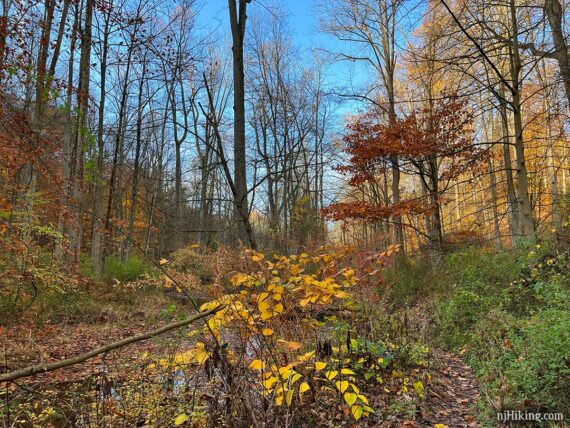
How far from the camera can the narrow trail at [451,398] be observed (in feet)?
11.7

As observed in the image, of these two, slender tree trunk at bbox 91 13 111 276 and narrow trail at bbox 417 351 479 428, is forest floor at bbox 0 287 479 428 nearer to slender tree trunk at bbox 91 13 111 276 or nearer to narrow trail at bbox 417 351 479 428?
narrow trail at bbox 417 351 479 428

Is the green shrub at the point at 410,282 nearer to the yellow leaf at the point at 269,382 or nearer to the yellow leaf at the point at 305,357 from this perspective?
the yellow leaf at the point at 305,357

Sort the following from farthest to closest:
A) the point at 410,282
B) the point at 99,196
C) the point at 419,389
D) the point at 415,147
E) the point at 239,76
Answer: the point at 99,196
the point at 415,147
the point at 410,282
the point at 239,76
the point at 419,389

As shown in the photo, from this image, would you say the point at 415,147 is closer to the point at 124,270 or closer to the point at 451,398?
the point at 451,398

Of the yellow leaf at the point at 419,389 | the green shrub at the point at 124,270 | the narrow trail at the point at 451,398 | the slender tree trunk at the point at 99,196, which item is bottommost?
the narrow trail at the point at 451,398

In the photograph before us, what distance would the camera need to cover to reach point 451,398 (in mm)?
4098

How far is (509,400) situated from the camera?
3.54 m

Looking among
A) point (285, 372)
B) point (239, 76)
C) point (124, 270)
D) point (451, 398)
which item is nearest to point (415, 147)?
point (239, 76)

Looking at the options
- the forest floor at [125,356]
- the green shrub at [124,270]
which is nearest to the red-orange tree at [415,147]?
the forest floor at [125,356]

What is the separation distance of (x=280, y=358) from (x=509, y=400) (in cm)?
223

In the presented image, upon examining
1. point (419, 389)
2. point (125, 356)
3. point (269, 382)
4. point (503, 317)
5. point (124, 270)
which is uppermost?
point (124, 270)

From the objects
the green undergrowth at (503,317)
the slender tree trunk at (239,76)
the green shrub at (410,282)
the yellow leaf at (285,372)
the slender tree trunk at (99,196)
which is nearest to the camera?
the yellow leaf at (285,372)

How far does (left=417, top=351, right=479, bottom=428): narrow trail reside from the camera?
11.7 ft

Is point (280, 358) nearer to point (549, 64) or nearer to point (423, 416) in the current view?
point (423, 416)
